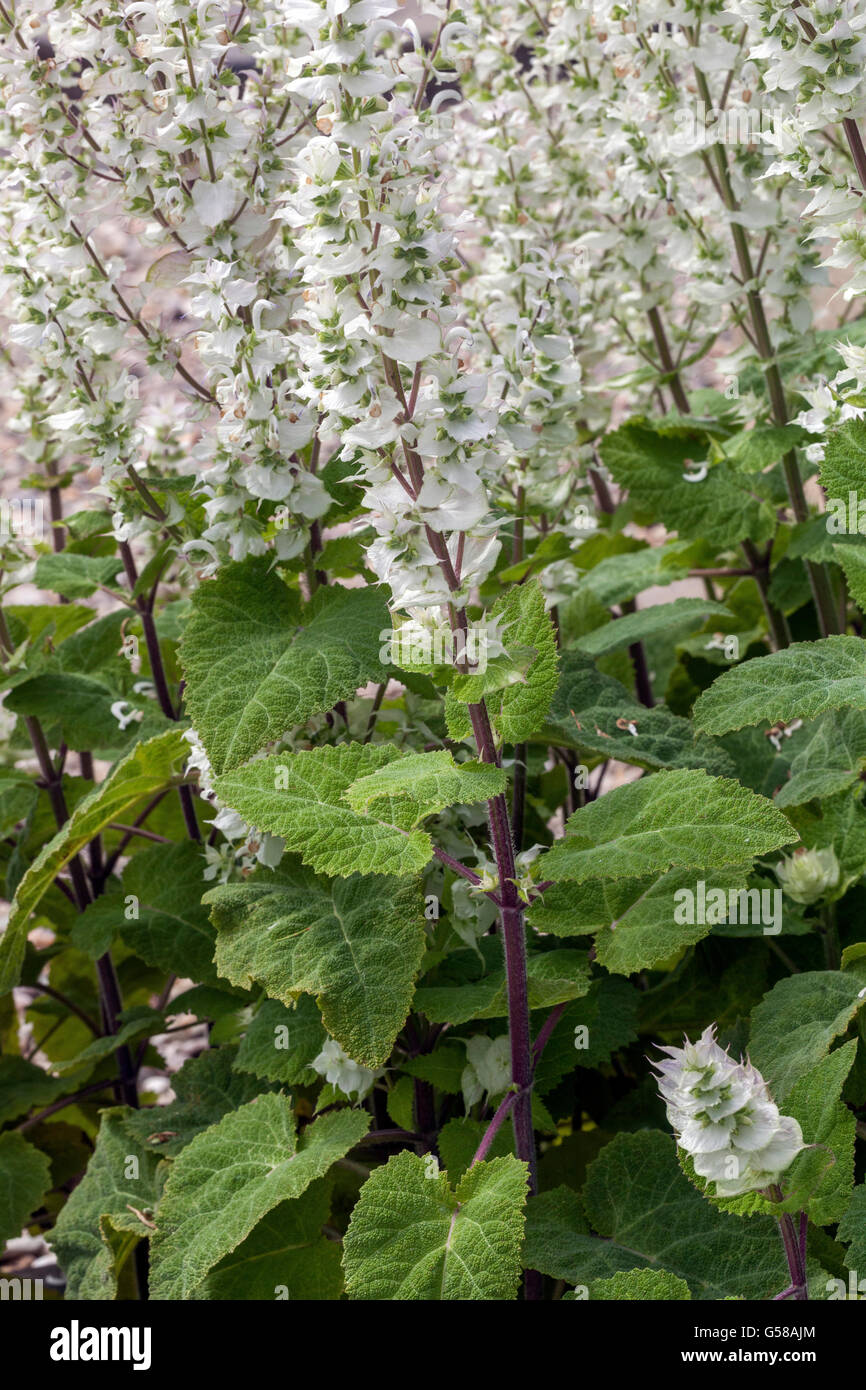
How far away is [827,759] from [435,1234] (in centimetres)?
84

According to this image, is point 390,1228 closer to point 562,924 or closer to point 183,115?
point 562,924

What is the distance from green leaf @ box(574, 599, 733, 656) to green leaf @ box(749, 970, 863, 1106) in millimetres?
624

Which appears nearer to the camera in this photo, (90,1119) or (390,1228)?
(390,1228)

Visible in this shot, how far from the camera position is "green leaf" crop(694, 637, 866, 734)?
147cm

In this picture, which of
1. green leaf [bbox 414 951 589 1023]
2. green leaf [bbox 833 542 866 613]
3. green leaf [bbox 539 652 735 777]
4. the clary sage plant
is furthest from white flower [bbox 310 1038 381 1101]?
green leaf [bbox 833 542 866 613]

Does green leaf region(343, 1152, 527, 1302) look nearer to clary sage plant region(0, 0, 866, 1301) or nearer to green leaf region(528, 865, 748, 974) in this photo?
clary sage plant region(0, 0, 866, 1301)

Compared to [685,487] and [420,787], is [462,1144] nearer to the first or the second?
[420,787]

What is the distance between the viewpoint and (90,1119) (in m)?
2.40

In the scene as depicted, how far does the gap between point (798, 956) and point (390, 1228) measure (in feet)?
2.57

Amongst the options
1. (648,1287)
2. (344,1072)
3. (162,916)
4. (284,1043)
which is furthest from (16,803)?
(648,1287)

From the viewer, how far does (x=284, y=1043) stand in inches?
66.0

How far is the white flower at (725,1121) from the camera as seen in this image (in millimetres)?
1105

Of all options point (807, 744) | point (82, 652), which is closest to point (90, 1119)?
point (82, 652)
